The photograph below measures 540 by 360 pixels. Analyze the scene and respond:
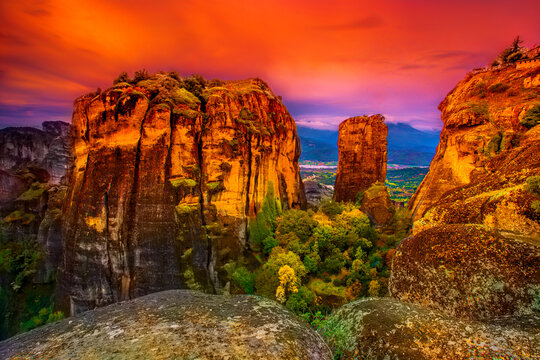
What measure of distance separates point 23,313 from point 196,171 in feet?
77.4

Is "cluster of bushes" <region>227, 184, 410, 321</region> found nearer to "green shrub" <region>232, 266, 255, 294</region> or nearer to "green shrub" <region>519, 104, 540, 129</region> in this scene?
"green shrub" <region>232, 266, 255, 294</region>

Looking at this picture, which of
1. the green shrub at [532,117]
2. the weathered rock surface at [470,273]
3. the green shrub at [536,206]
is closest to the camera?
the weathered rock surface at [470,273]

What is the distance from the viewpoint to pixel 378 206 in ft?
107

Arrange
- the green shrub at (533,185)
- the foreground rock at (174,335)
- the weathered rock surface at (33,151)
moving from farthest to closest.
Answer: the weathered rock surface at (33,151) → the green shrub at (533,185) → the foreground rock at (174,335)

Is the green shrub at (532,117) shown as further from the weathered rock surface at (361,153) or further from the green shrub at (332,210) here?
the weathered rock surface at (361,153)

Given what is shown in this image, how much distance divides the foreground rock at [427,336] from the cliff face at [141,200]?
1923 cm

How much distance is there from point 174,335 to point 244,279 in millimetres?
20033

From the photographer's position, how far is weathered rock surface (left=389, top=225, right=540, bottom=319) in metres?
7.16

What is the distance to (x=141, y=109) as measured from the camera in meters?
22.3

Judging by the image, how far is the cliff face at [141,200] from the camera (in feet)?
72.0

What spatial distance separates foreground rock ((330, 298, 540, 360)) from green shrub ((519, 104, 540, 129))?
777 inches

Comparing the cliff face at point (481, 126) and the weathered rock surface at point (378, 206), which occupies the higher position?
the cliff face at point (481, 126)

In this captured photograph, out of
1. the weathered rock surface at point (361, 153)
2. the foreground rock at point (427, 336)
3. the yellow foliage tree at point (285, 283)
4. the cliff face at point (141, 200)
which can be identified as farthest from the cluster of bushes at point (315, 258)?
the foreground rock at point (427, 336)

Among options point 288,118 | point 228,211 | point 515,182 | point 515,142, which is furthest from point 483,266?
point 288,118
